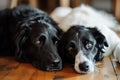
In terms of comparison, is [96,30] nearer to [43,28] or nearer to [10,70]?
[43,28]

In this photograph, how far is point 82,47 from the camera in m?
1.52

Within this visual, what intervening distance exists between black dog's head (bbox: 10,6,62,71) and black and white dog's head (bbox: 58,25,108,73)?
73 mm

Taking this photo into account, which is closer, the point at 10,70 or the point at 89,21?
the point at 10,70

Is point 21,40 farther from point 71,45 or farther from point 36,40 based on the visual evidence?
point 71,45

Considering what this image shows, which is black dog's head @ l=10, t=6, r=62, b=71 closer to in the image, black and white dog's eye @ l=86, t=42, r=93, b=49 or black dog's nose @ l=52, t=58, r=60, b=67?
black dog's nose @ l=52, t=58, r=60, b=67

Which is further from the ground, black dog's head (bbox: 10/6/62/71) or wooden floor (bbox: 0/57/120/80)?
black dog's head (bbox: 10/6/62/71)

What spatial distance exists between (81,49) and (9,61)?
56 centimetres

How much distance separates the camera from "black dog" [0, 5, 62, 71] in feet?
5.19

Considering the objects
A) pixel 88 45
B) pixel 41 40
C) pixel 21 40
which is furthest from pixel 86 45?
pixel 21 40

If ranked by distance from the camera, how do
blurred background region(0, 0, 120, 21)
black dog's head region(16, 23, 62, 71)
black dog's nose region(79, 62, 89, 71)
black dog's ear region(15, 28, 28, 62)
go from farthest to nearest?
1. blurred background region(0, 0, 120, 21)
2. black dog's ear region(15, 28, 28, 62)
3. black dog's head region(16, 23, 62, 71)
4. black dog's nose region(79, 62, 89, 71)

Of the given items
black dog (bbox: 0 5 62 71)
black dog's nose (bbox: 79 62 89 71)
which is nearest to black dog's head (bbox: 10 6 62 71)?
black dog (bbox: 0 5 62 71)

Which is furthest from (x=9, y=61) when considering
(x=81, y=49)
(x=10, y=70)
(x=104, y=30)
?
(x=104, y=30)

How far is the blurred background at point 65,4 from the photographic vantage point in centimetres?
304

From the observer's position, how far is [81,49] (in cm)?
151
